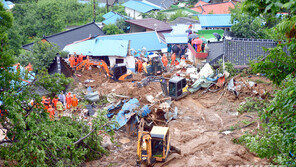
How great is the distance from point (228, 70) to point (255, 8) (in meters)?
15.4

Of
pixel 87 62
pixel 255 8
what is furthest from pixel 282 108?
pixel 87 62

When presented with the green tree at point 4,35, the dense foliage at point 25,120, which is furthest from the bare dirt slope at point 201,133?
the green tree at point 4,35

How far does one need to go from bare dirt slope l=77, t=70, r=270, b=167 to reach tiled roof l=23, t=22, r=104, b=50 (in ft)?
44.4

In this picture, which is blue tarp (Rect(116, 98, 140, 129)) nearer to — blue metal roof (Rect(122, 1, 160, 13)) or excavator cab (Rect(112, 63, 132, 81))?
excavator cab (Rect(112, 63, 132, 81))

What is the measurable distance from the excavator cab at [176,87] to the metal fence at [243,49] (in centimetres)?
465

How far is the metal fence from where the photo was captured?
2128 centimetres

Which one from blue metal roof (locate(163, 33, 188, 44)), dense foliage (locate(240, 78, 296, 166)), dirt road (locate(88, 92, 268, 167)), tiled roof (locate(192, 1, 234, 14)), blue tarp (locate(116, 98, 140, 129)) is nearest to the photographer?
dense foliage (locate(240, 78, 296, 166))

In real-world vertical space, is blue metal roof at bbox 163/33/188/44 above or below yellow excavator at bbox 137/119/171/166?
above

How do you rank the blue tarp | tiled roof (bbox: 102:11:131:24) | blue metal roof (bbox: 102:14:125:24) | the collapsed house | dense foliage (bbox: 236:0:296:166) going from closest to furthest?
dense foliage (bbox: 236:0:296:166) < the blue tarp < the collapsed house < blue metal roof (bbox: 102:14:125:24) < tiled roof (bbox: 102:11:131:24)

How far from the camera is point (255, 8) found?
5777 mm

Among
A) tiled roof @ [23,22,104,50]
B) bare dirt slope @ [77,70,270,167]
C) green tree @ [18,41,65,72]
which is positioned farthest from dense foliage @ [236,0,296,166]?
tiled roof @ [23,22,104,50]

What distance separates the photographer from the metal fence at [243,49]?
21281 mm

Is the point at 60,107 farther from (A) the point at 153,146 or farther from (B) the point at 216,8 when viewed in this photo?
(B) the point at 216,8

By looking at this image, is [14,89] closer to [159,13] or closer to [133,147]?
[133,147]
